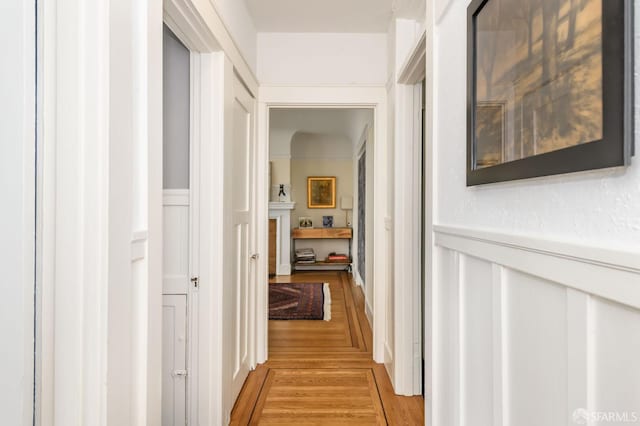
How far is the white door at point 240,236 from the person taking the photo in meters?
2.18

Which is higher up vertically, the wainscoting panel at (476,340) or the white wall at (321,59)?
the white wall at (321,59)

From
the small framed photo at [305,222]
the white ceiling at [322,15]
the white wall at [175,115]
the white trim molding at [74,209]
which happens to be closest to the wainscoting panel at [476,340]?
the white trim molding at [74,209]

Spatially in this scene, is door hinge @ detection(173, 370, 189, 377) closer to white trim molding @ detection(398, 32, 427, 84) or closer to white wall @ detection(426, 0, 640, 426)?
white wall @ detection(426, 0, 640, 426)

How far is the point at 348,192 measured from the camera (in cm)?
737

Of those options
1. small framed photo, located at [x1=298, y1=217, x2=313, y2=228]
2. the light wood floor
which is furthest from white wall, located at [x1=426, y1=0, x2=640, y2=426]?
small framed photo, located at [x1=298, y1=217, x2=313, y2=228]

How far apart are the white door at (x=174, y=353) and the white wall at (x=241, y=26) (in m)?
1.50

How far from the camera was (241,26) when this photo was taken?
2.35 m

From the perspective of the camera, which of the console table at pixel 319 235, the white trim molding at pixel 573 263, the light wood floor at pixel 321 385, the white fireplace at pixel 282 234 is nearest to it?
the white trim molding at pixel 573 263

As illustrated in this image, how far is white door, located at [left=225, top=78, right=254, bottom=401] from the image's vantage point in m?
2.18

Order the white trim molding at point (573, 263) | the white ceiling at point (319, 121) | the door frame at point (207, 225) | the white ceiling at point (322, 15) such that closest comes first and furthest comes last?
the white trim molding at point (573, 263), the door frame at point (207, 225), the white ceiling at point (322, 15), the white ceiling at point (319, 121)

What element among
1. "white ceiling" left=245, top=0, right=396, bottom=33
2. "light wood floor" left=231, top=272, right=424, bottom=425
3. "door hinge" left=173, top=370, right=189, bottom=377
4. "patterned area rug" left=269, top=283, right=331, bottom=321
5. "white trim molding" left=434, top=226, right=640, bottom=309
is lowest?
"light wood floor" left=231, top=272, right=424, bottom=425

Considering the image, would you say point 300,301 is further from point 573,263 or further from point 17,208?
point 573,263

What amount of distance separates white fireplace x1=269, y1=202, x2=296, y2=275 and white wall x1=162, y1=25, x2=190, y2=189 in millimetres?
4675

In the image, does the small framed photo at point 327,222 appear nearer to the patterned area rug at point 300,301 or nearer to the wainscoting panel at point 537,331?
the patterned area rug at point 300,301
